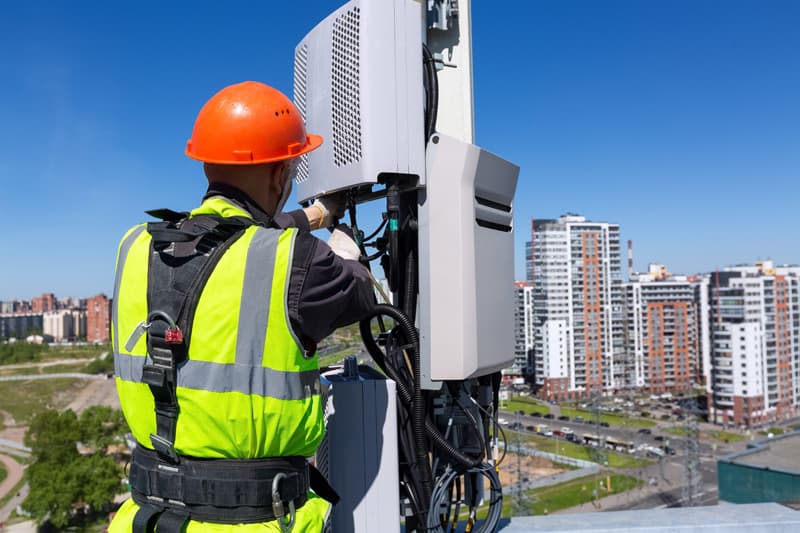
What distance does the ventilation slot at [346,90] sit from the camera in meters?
1.55

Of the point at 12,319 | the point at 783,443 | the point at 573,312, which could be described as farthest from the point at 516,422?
the point at 12,319

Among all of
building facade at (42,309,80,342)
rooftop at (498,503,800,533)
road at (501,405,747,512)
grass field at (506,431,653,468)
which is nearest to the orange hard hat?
rooftop at (498,503,800,533)

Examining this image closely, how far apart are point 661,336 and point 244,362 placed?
3724 cm

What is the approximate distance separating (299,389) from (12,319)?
6598 centimetres

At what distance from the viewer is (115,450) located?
22594mm

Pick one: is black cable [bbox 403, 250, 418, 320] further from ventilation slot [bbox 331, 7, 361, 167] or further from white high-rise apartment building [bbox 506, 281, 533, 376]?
white high-rise apartment building [bbox 506, 281, 533, 376]

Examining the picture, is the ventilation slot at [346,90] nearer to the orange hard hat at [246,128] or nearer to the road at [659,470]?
the orange hard hat at [246,128]

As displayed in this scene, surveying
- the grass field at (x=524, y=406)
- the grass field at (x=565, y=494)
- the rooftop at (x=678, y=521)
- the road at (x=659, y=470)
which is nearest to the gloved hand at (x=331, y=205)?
the rooftop at (x=678, y=521)

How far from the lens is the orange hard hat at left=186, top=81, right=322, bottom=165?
1123 millimetres

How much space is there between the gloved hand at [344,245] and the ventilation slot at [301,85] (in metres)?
0.38

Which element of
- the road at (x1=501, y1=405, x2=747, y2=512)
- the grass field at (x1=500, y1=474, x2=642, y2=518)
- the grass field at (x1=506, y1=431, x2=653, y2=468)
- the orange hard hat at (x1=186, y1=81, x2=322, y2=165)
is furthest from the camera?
the grass field at (x1=506, y1=431, x2=653, y2=468)

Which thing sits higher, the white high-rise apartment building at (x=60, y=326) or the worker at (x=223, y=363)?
the worker at (x=223, y=363)

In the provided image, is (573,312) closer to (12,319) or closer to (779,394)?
(779,394)

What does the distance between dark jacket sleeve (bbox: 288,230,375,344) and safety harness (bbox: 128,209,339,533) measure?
0.13 metres
